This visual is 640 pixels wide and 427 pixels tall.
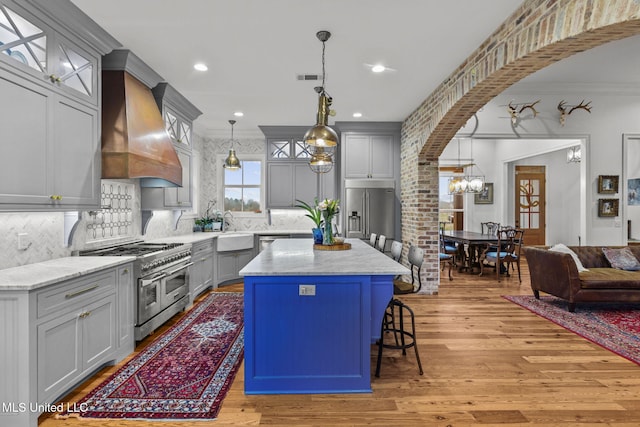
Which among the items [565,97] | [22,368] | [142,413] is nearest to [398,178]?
[565,97]

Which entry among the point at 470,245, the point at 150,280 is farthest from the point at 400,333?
the point at 470,245

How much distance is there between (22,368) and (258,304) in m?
1.39

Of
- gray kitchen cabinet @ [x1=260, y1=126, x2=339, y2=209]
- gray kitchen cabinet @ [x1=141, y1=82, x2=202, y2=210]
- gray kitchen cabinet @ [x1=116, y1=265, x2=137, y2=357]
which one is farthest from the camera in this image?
gray kitchen cabinet @ [x1=260, y1=126, x2=339, y2=209]

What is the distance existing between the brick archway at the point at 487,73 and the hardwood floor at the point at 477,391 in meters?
1.93

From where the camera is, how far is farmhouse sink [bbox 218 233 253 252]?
5.40 m

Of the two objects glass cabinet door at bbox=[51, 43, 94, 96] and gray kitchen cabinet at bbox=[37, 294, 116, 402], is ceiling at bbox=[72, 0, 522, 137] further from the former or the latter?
gray kitchen cabinet at bbox=[37, 294, 116, 402]

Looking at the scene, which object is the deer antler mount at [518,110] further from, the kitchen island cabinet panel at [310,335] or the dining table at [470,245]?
the kitchen island cabinet panel at [310,335]

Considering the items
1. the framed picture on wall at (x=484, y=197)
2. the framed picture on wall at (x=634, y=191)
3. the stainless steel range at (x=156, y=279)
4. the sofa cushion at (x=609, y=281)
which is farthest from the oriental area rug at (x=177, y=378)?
the framed picture on wall at (x=634, y=191)

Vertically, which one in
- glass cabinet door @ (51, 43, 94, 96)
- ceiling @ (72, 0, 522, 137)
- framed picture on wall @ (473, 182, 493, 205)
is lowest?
framed picture on wall @ (473, 182, 493, 205)

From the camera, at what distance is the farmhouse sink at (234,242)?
17.7 ft

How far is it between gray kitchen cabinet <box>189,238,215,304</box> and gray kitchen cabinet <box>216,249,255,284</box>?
0.51ft

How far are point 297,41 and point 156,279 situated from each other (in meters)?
2.74

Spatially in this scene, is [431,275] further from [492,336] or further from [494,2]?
[494,2]

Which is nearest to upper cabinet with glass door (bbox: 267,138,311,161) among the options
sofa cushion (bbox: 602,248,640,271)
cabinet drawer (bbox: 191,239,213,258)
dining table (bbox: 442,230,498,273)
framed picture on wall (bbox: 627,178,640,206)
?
cabinet drawer (bbox: 191,239,213,258)
